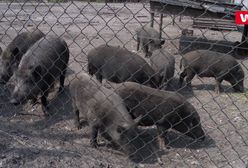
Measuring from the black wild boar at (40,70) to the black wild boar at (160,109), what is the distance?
117 cm

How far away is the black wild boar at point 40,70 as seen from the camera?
200 inches

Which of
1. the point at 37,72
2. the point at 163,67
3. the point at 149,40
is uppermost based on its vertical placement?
the point at 37,72

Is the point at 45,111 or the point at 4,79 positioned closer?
the point at 45,111

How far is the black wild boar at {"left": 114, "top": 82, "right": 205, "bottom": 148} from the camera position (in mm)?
4566

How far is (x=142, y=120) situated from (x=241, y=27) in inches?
263

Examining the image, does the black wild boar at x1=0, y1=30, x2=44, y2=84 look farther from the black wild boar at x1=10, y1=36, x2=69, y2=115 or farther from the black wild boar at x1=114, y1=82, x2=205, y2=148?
the black wild boar at x1=114, y1=82, x2=205, y2=148

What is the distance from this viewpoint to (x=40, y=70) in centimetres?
514

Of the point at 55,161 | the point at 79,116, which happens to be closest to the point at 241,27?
the point at 79,116

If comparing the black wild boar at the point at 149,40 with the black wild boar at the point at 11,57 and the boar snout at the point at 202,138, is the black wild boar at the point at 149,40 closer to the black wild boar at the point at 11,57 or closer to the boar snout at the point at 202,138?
the black wild boar at the point at 11,57

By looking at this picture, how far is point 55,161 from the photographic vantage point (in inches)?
145

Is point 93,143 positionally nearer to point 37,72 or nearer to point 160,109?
point 160,109

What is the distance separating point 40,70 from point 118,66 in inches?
58.8

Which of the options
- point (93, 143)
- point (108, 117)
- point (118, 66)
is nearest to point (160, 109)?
point (108, 117)

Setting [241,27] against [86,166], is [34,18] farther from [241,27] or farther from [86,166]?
[86,166]
